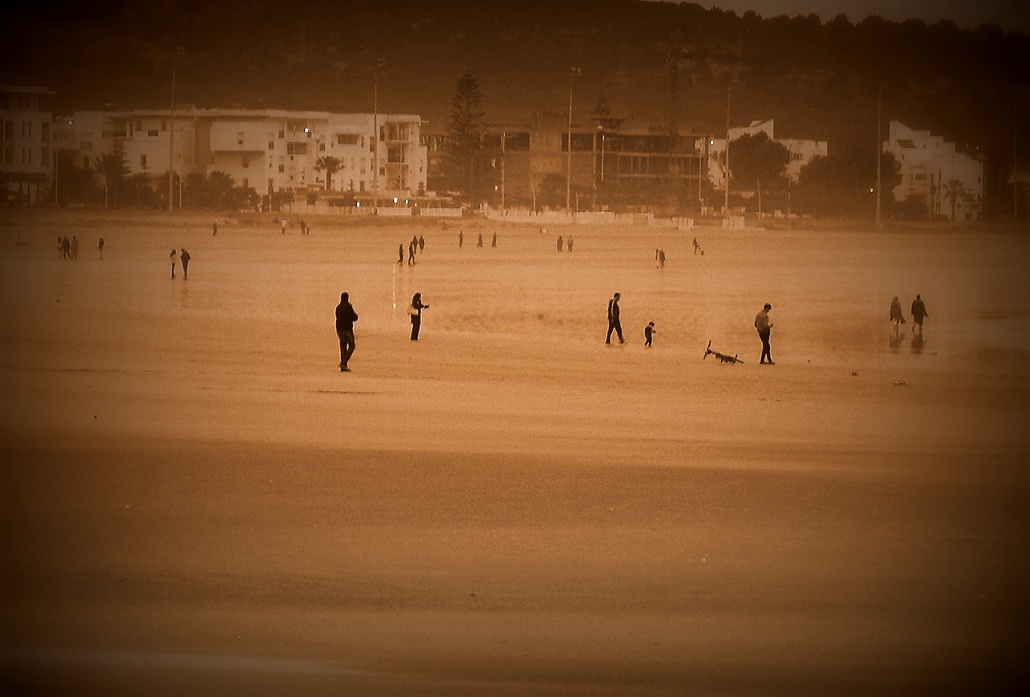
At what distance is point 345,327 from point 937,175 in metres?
57.2

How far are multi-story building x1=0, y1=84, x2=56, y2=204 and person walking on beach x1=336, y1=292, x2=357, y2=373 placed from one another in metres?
31.4

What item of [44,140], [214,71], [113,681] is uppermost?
[214,71]

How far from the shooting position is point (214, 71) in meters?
82.4

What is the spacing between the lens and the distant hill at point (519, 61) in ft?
235

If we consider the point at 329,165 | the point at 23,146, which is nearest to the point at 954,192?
the point at 329,165

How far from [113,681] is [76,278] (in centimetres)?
2599

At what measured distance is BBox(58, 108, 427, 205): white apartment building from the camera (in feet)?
211

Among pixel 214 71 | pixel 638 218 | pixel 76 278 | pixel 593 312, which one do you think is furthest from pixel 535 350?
pixel 214 71

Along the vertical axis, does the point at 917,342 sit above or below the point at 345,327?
below

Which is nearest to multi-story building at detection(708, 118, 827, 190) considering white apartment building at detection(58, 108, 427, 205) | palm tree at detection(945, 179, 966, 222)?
palm tree at detection(945, 179, 966, 222)

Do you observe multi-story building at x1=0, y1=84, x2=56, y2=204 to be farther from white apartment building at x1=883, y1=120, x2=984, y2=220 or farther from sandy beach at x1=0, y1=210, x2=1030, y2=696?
white apartment building at x1=883, y1=120, x2=984, y2=220

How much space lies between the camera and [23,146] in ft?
157

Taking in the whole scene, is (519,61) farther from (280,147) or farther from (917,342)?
(917,342)

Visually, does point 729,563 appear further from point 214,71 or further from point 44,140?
point 214,71
